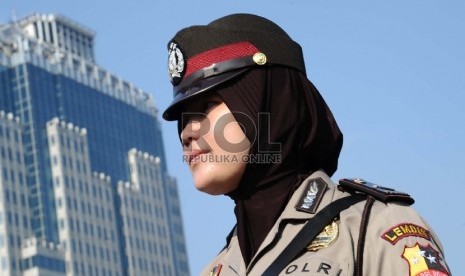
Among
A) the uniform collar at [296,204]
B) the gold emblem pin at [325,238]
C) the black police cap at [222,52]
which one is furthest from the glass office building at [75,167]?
the gold emblem pin at [325,238]

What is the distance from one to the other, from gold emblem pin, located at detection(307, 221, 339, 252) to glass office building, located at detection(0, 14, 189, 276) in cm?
9432

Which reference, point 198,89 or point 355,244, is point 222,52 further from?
point 355,244

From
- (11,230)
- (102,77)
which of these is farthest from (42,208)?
(102,77)

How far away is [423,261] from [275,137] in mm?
739

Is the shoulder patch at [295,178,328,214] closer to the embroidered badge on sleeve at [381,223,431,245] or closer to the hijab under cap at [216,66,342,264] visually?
the hijab under cap at [216,66,342,264]

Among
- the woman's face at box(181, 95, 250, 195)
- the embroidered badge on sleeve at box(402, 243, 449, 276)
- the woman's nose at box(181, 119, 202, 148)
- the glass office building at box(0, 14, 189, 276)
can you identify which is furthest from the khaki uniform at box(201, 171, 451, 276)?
the glass office building at box(0, 14, 189, 276)

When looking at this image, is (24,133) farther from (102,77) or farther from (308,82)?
(308,82)

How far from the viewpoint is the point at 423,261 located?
3812 mm

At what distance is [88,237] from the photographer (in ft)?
350

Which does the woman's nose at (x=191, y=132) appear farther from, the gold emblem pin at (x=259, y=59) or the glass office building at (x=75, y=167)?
the glass office building at (x=75, y=167)

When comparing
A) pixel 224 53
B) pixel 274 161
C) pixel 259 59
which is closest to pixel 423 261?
pixel 274 161

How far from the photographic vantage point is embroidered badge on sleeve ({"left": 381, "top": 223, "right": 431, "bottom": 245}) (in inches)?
153

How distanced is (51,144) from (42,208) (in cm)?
624

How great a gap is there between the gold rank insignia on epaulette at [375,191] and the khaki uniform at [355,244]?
0.09 ft
